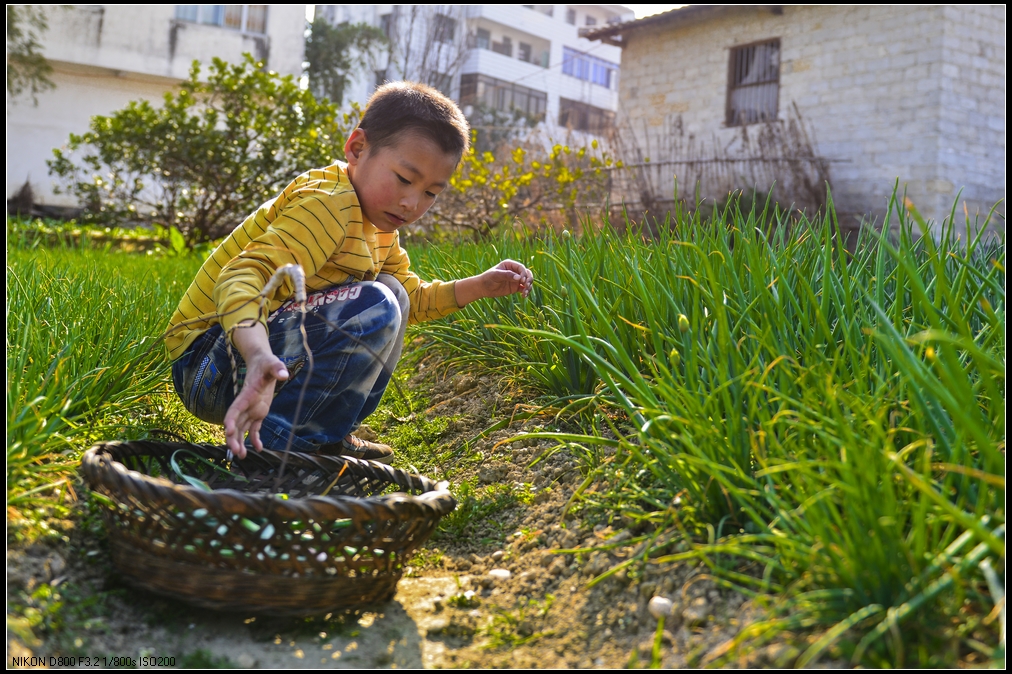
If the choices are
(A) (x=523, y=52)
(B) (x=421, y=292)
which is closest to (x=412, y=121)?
(B) (x=421, y=292)

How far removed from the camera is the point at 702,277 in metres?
1.93

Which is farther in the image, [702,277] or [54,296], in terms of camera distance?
[54,296]

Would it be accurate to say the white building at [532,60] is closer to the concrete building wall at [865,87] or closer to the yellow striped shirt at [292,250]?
the concrete building wall at [865,87]

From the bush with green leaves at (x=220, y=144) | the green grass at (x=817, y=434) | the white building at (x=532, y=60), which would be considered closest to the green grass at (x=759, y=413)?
the green grass at (x=817, y=434)

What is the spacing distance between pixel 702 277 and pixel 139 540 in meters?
1.36

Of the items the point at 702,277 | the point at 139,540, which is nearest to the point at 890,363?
the point at 702,277

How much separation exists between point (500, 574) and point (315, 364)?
2.43 feet

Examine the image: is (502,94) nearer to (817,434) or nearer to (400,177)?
(400,177)

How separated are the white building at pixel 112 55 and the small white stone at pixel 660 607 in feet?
54.4

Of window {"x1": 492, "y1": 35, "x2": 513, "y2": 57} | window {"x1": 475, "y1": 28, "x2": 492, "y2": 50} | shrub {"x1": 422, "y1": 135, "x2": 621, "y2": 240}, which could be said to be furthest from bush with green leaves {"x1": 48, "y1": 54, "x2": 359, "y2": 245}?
window {"x1": 492, "y1": 35, "x2": 513, "y2": 57}

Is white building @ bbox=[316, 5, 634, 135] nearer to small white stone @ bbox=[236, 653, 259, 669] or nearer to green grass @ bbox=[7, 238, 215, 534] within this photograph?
green grass @ bbox=[7, 238, 215, 534]

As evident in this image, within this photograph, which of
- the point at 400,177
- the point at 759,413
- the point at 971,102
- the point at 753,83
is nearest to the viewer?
the point at 759,413

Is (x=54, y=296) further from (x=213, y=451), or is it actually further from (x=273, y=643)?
(x=273, y=643)

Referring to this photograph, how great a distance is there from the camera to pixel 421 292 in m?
2.35
